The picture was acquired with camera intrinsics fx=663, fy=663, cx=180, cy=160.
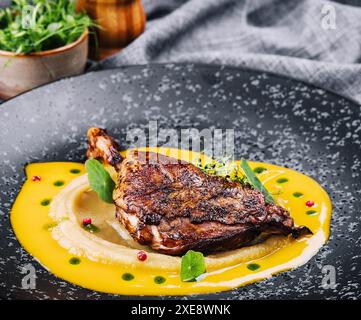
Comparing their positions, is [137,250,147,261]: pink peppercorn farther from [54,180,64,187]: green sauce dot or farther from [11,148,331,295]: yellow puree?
[54,180,64,187]: green sauce dot

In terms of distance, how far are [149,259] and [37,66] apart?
2.83 m

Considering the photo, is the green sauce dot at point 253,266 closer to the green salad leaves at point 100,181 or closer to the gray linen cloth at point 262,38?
the green salad leaves at point 100,181

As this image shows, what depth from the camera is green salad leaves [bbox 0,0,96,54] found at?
22.4 ft

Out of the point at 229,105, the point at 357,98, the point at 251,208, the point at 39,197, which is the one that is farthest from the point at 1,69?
the point at 357,98

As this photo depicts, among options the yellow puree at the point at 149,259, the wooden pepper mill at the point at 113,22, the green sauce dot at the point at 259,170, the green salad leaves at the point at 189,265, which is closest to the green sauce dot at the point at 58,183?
the yellow puree at the point at 149,259

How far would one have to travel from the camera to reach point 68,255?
499 centimetres

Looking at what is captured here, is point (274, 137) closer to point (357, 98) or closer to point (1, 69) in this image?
point (357, 98)

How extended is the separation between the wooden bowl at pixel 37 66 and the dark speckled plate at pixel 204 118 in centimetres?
29

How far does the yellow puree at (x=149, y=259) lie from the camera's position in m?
4.70

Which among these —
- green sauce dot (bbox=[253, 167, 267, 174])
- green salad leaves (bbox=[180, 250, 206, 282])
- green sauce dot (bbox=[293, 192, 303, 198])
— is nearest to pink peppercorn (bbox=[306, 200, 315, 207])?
green sauce dot (bbox=[293, 192, 303, 198])

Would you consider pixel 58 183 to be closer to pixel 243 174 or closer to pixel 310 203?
pixel 243 174

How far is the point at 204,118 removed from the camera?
268 inches
